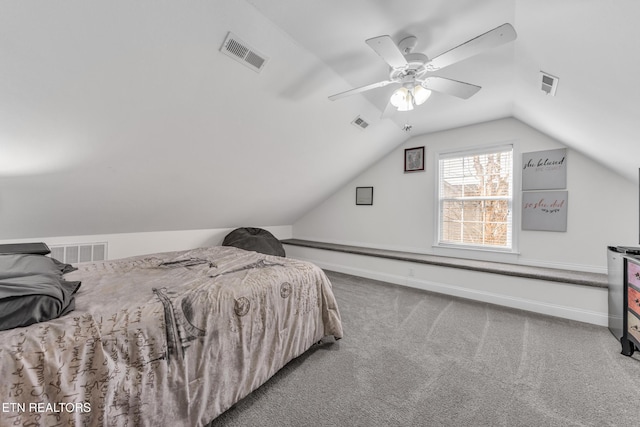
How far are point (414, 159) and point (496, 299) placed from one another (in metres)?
2.31

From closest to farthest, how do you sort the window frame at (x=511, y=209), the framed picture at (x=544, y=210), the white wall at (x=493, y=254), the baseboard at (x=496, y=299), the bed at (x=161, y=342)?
the bed at (x=161, y=342) → the baseboard at (x=496, y=299) → the white wall at (x=493, y=254) → the framed picture at (x=544, y=210) → the window frame at (x=511, y=209)

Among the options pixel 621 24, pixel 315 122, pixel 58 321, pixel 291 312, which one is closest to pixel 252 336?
pixel 291 312

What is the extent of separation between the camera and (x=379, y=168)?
4.55m

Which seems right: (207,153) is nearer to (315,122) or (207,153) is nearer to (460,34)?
(315,122)

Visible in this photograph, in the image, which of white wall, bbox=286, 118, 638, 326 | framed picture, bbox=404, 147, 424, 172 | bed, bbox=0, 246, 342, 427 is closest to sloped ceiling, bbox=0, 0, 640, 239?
white wall, bbox=286, 118, 638, 326

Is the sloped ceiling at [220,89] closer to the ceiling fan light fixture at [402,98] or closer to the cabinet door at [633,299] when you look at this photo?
the ceiling fan light fixture at [402,98]

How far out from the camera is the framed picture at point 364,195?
183 inches

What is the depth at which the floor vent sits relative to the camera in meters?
2.93

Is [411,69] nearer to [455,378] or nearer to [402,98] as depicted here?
[402,98]

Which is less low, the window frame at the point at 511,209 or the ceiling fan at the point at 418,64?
the ceiling fan at the point at 418,64

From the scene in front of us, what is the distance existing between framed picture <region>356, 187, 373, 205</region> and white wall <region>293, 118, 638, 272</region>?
0.29 feet

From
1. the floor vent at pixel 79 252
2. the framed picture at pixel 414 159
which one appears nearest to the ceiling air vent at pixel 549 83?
the framed picture at pixel 414 159

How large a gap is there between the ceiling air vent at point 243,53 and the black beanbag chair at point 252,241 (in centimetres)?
269

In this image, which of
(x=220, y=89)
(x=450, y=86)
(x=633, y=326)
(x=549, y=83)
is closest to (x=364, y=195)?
(x=450, y=86)
